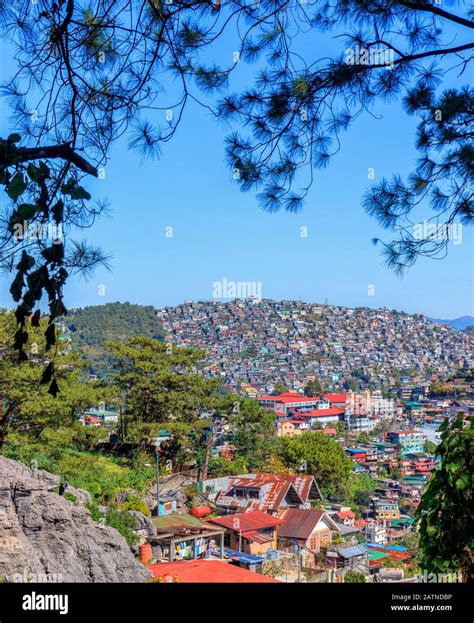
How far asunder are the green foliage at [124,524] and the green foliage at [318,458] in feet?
21.2

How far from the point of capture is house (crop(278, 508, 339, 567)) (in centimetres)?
812

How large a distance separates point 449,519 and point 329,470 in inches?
416

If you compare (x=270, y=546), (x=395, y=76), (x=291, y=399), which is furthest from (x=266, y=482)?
(x=291, y=399)

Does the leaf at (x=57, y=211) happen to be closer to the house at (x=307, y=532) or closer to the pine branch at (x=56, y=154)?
the pine branch at (x=56, y=154)

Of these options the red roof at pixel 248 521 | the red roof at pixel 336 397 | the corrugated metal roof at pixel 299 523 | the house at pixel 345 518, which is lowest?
the house at pixel 345 518

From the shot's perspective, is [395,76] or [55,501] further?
[55,501]

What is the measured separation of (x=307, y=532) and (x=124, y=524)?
3761 mm

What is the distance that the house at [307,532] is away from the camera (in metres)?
8.12

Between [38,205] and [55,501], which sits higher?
[38,205]

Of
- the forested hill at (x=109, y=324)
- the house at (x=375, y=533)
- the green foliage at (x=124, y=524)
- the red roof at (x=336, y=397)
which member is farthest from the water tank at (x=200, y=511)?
the red roof at (x=336, y=397)

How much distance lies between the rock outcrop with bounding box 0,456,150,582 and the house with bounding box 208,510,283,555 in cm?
373

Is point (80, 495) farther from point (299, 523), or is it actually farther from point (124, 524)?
point (299, 523)

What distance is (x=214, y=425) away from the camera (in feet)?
34.6
